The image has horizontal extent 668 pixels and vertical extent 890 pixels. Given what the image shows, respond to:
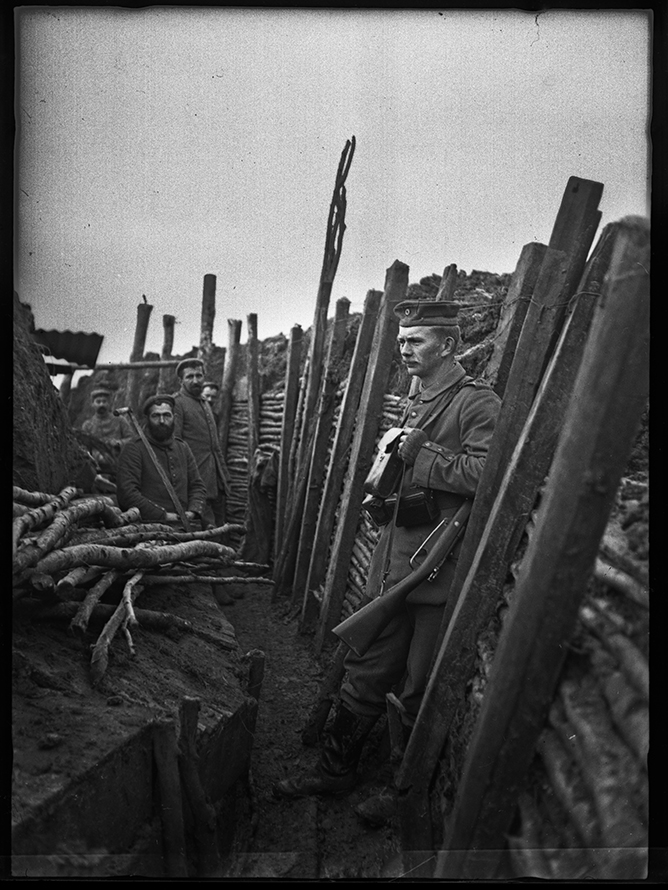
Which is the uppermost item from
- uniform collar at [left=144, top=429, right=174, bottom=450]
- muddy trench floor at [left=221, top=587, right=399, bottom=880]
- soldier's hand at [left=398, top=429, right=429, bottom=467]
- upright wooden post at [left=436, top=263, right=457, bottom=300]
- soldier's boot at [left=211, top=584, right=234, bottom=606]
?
upright wooden post at [left=436, top=263, right=457, bottom=300]

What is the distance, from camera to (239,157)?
2.59 metres

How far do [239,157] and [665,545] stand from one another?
2158 mm

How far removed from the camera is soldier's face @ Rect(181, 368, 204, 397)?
6.29 m

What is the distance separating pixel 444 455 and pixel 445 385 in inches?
11.7

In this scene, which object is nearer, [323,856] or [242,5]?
[323,856]

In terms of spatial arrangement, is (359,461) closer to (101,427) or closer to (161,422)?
(161,422)

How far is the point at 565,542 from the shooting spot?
5.36 ft

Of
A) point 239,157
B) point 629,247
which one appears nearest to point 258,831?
point 629,247

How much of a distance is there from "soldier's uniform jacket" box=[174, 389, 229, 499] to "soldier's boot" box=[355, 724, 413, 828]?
4.02 metres

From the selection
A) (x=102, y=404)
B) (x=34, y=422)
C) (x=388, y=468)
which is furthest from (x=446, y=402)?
(x=102, y=404)

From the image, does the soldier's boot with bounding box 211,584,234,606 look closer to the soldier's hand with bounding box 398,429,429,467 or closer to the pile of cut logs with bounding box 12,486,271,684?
the pile of cut logs with bounding box 12,486,271,684

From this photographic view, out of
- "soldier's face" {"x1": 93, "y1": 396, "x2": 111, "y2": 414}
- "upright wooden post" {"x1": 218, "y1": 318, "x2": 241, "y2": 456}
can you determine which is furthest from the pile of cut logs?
"upright wooden post" {"x1": 218, "y1": 318, "x2": 241, "y2": 456}

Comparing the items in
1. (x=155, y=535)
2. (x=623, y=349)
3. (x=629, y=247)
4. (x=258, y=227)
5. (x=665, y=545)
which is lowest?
(x=155, y=535)

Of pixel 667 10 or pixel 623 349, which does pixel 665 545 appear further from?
pixel 667 10
